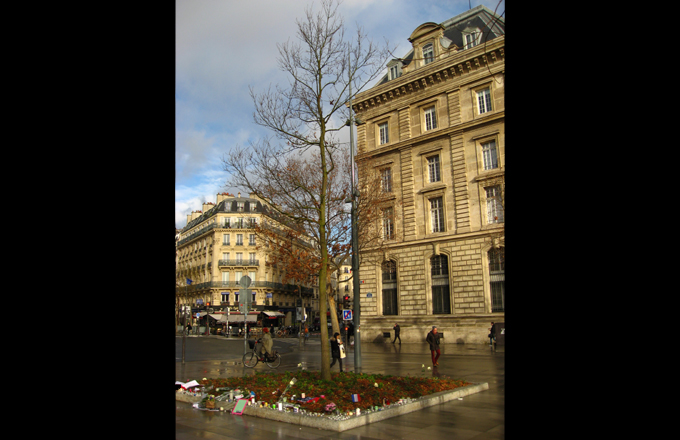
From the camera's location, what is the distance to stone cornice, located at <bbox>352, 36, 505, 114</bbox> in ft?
93.4

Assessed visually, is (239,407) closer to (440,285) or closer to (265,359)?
(265,359)

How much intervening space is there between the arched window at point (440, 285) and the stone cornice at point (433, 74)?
11755mm

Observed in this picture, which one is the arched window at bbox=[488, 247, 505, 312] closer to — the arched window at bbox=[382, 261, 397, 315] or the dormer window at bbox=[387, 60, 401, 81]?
the arched window at bbox=[382, 261, 397, 315]

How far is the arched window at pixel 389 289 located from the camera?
33.2 meters

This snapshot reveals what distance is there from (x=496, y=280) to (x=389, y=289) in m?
7.91

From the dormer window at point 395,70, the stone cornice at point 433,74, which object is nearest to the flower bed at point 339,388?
the stone cornice at point 433,74

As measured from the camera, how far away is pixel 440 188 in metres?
31.0

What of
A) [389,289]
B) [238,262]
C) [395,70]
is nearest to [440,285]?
[389,289]

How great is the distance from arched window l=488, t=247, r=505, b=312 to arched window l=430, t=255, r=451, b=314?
284 cm

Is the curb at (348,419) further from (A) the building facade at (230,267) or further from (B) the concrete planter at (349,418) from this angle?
(A) the building facade at (230,267)

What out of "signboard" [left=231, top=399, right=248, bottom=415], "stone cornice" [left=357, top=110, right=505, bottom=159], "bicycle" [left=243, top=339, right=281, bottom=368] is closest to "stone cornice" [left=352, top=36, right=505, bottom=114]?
"stone cornice" [left=357, top=110, right=505, bottom=159]
